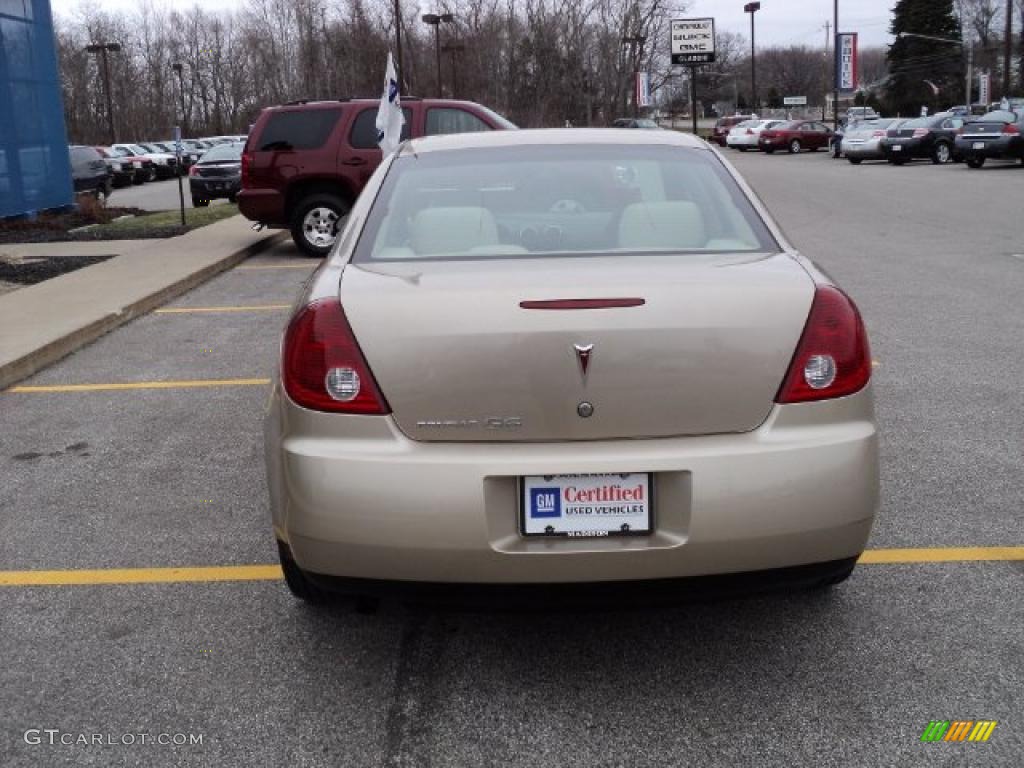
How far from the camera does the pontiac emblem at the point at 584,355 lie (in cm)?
280

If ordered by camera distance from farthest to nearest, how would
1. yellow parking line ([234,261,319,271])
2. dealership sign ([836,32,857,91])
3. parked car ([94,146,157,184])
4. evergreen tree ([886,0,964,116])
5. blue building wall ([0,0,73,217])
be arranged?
evergreen tree ([886,0,964,116]) → dealership sign ([836,32,857,91]) → parked car ([94,146,157,184]) → blue building wall ([0,0,73,217]) → yellow parking line ([234,261,319,271])

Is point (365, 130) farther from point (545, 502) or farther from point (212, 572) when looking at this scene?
→ point (545, 502)

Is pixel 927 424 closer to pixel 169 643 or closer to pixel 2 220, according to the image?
pixel 169 643

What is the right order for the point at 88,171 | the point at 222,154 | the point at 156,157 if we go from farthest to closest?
the point at 156,157, the point at 222,154, the point at 88,171

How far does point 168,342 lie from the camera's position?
8805 mm

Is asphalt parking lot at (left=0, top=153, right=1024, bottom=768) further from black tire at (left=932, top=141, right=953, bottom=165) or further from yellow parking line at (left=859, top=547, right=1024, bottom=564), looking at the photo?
black tire at (left=932, top=141, right=953, bottom=165)

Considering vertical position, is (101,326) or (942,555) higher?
(101,326)

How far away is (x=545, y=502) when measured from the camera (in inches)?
111

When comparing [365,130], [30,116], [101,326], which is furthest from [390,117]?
[30,116]

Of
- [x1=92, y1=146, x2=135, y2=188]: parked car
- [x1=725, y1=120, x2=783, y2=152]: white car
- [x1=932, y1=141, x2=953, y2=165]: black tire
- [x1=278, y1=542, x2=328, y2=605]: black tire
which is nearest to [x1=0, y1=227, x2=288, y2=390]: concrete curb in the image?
[x1=278, y1=542, x2=328, y2=605]: black tire

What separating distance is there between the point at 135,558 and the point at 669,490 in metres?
2.39

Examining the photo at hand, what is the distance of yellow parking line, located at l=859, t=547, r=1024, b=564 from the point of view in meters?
3.96

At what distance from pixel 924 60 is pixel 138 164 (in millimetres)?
69204

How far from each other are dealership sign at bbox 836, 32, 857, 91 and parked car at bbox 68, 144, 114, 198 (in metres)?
44.0
